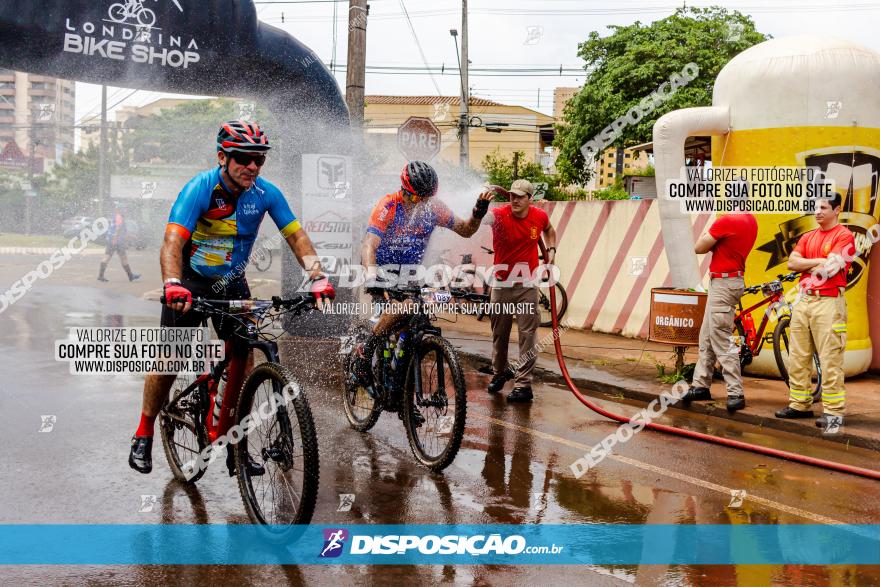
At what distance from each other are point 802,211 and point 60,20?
27.7 ft

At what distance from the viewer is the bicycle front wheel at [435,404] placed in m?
5.82

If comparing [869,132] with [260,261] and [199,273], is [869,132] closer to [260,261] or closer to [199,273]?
[199,273]

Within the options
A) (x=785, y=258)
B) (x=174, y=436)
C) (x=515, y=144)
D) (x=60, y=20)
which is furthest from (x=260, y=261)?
(x=515, y=144)

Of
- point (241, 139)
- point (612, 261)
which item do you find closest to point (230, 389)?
point (241, 139)

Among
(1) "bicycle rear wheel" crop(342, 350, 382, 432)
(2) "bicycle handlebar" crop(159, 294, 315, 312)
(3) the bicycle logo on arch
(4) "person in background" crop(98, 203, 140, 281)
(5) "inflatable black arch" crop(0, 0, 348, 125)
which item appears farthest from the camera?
(4) "person in background" crop(98, 203, 140, 281)

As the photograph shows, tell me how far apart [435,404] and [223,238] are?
74.4 inches

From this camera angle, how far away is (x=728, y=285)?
27.5 feet

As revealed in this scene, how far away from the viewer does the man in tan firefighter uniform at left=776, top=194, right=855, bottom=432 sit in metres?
7.59

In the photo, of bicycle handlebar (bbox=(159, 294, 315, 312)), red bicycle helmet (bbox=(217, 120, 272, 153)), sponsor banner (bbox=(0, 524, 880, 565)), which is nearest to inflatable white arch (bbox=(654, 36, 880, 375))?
sponsor banner (bbox=(0, 524, 880, 565))

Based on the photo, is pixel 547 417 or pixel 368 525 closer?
pixel 368 525

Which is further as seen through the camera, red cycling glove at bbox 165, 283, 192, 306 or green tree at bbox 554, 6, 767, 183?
green tree at bbox 554, 6, 767, 183

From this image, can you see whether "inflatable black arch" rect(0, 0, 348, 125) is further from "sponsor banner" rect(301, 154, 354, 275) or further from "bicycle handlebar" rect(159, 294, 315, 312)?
"bicycle handlebar" rect(159, 294, 315, 312)

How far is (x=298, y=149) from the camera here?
12188 mm

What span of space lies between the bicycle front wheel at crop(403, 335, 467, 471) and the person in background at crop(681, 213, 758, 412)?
3.48m
